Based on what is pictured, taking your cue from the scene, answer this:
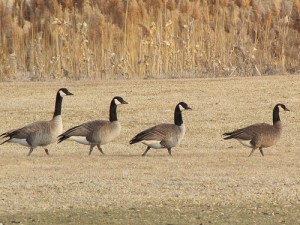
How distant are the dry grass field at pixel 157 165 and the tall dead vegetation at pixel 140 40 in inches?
42.9

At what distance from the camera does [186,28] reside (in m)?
28.3

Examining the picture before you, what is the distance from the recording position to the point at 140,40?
27875 millimetres

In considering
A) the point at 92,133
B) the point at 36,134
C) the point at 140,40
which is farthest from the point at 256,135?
the point at 140,40

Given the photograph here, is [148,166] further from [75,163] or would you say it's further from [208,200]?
[208,200]

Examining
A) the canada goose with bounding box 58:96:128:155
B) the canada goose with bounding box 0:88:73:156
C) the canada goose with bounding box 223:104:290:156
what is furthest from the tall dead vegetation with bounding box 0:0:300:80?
the canada goose with bounding box 223:104:290:156

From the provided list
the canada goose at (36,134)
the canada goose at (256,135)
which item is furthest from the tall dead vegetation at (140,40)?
the canada goose at (256,135)

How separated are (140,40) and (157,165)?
12286 mm

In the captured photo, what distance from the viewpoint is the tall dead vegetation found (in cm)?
2750

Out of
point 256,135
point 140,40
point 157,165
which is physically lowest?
point 157,165

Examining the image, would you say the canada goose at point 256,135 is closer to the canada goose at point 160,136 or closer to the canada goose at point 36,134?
the canada goose at point 160,136

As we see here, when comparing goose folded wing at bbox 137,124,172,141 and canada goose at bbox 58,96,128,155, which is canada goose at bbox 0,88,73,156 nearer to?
canada goose at bbox 58,96,128,155

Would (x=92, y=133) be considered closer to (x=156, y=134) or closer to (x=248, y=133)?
(x=156, y=134)

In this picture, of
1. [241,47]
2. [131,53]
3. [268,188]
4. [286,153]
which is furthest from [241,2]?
[268,188]

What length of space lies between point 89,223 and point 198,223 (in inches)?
46.0
